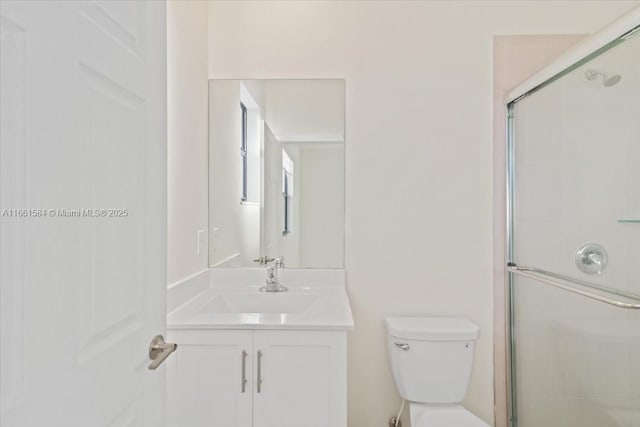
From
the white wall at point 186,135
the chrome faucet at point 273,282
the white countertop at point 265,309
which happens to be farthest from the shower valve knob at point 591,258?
the white wall at point 186,135

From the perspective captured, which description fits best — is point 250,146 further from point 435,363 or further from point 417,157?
point 435,363

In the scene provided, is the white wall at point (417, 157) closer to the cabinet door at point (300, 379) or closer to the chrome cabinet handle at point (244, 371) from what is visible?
the cabinet door at point (300, 379)

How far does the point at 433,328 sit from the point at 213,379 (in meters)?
0.95

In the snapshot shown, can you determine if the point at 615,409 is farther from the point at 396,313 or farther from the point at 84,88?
the point at 84,88

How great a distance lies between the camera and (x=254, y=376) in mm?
1380

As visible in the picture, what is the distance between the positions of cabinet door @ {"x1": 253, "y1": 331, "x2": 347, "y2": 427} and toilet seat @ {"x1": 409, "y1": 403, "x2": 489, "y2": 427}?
48 centimetres

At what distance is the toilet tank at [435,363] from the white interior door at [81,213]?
1.12m

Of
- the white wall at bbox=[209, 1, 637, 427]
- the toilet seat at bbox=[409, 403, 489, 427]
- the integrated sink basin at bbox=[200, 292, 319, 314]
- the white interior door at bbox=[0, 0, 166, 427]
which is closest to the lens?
the white interior door at bbox=[0, 0, 166, 427]

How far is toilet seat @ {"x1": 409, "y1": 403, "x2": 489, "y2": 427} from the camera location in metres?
1.64

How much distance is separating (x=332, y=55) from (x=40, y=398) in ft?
5.95

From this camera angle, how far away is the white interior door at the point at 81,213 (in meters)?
0.49

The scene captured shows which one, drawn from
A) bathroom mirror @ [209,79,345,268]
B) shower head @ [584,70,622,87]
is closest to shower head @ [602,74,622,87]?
shower head @ [584,70,622,87]

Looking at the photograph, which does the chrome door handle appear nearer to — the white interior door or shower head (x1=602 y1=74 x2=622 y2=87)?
the white interior door

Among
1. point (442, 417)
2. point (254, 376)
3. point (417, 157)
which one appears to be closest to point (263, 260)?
point (254, 376)
